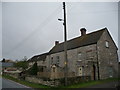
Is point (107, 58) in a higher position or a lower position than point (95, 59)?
higher

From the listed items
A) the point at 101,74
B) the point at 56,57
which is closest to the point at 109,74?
the point at 101,74

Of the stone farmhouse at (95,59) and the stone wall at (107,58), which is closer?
the stone farmhouse at (95,59)

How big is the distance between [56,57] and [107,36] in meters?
13.7

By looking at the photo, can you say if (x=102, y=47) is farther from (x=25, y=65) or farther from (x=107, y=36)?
(x=25, y=65)

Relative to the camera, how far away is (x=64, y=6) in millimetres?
17281

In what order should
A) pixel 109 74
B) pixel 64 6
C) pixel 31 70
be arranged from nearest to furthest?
pixel 64 6, pixel 109 74, pixel 31 70

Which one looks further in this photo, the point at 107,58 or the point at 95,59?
the point at 107,58

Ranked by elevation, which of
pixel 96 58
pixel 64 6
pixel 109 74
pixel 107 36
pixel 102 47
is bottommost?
pixel 109 74

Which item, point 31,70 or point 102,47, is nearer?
point 102,47

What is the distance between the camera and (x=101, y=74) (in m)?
25.6

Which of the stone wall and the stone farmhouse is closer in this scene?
the stone farmhouse

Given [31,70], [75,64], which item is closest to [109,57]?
[75,64]

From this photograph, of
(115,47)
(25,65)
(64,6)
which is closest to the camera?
(64,6)

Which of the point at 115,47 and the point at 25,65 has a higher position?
the point at 115,47
